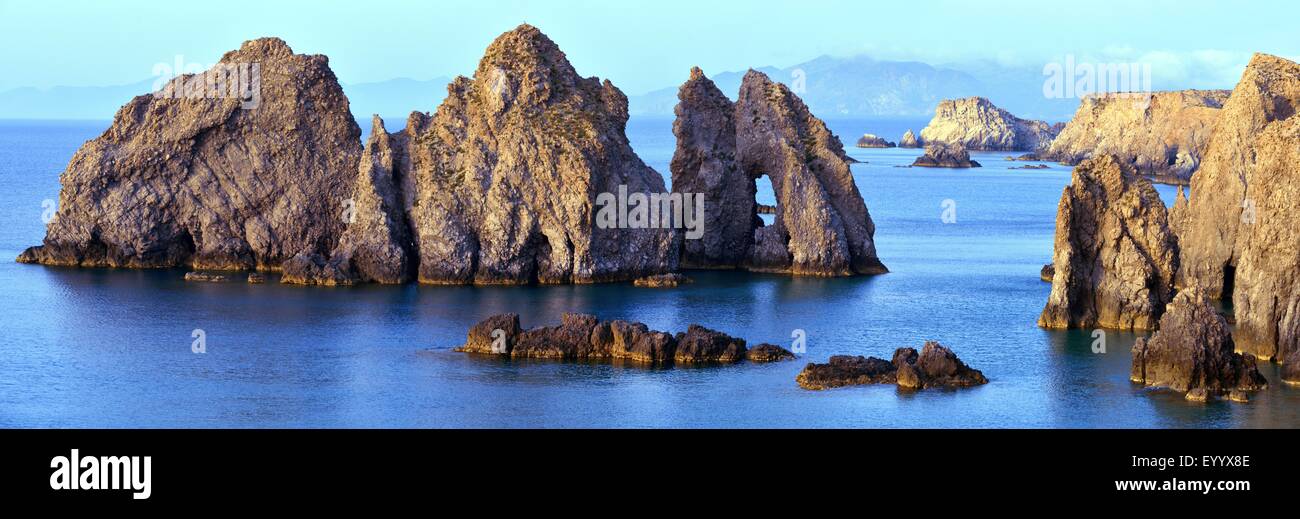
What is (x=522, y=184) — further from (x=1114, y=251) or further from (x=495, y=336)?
(x=1114, y=251)

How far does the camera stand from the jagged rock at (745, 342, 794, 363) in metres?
62.8

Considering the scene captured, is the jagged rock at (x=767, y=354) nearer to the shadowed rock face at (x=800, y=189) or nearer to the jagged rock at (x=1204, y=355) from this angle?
the jagged rock at (x=1204, y=355)

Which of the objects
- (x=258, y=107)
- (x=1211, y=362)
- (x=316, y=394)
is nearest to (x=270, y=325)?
(x=316, y=394)

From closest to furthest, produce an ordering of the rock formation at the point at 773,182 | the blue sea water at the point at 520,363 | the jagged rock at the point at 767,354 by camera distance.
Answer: the blue sea water at the point at 520,363, the jagged rock at the point at 767,354, the rock formation at the point at 773,182

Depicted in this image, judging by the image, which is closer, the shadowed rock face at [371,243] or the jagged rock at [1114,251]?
the jagged rock at [1114,251]

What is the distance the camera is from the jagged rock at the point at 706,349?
62344 millimetres

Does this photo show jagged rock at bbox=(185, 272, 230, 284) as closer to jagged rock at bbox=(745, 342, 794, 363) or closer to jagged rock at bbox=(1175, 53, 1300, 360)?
jagged rock at bbox=(745, 342, 794, 363)

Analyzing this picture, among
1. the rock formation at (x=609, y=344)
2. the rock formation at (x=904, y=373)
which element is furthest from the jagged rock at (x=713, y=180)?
the rock formation at (x=904, y=373)

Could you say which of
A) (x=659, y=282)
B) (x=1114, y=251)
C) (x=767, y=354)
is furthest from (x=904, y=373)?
(x=659, y=282)

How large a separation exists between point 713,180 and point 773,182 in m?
3.31

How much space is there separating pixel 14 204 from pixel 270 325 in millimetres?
76064

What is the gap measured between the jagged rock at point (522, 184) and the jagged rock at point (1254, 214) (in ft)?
83.6

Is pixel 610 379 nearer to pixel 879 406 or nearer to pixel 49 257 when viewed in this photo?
pixel 879 406
